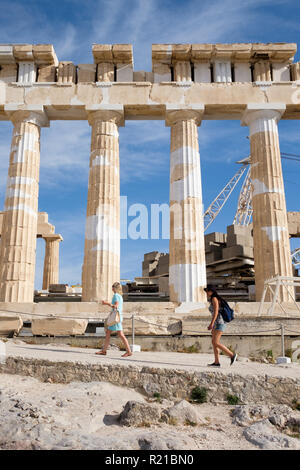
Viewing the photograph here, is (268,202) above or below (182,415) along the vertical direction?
above

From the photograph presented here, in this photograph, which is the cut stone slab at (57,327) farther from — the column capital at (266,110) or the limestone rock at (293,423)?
the column capital at (266,110)

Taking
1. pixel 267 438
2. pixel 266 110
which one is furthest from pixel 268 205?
pixel 267 438

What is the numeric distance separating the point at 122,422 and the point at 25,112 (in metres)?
16.3

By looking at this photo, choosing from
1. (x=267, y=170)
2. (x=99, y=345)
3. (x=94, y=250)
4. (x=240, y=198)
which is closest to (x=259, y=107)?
(x=267, y=170)

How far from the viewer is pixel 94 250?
17.5 m

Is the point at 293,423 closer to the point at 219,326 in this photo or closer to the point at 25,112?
the point at 219,326

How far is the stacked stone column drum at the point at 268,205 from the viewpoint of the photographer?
1750cm

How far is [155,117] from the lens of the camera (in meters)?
20.2

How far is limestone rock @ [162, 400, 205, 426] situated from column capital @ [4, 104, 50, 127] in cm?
1601

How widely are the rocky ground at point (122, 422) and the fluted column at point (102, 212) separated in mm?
9821

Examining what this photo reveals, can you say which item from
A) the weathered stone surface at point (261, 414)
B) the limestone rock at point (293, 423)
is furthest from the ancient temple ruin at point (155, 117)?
the limestone rock at point (293, 423)

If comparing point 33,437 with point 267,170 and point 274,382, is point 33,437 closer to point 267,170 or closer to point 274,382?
point 274,382

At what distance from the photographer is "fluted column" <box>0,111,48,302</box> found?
17156 millimetres
